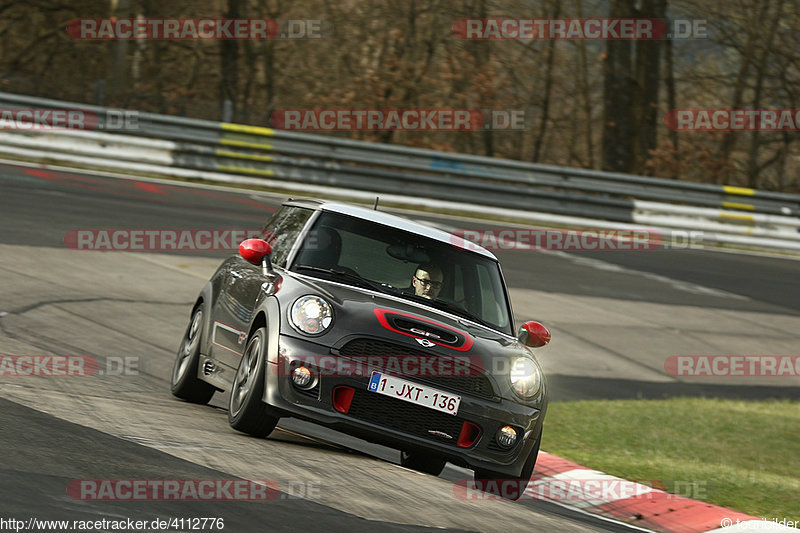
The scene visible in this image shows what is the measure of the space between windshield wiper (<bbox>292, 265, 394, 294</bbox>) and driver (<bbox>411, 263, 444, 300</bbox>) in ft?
0.73

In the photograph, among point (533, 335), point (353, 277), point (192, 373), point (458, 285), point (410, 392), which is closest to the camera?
point (410, 392)

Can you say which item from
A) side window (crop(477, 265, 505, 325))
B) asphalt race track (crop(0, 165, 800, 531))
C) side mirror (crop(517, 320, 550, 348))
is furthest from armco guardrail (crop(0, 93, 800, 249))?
side mirror (crop(517, 320, 550, 348))

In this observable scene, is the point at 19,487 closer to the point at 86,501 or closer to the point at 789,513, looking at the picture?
the point at 86,501

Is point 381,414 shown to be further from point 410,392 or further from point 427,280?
point 427,280

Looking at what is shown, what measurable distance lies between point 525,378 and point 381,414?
913mm

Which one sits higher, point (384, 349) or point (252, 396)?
point (384, 349)

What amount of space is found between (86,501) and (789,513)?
15.1 ft

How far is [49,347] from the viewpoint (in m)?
9.28

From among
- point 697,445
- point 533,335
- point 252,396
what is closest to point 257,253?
point 252,396

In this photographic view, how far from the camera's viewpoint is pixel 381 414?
641cm

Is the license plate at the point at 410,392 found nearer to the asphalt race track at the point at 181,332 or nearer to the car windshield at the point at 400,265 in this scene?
the asphalt race track at the point at 181,332

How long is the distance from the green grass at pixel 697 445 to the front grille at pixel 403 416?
2123mm

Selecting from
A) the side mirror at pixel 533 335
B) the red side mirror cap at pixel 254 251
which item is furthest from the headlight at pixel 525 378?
the red side mirror cap at pixel 254 251

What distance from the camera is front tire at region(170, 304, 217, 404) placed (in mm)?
8203
